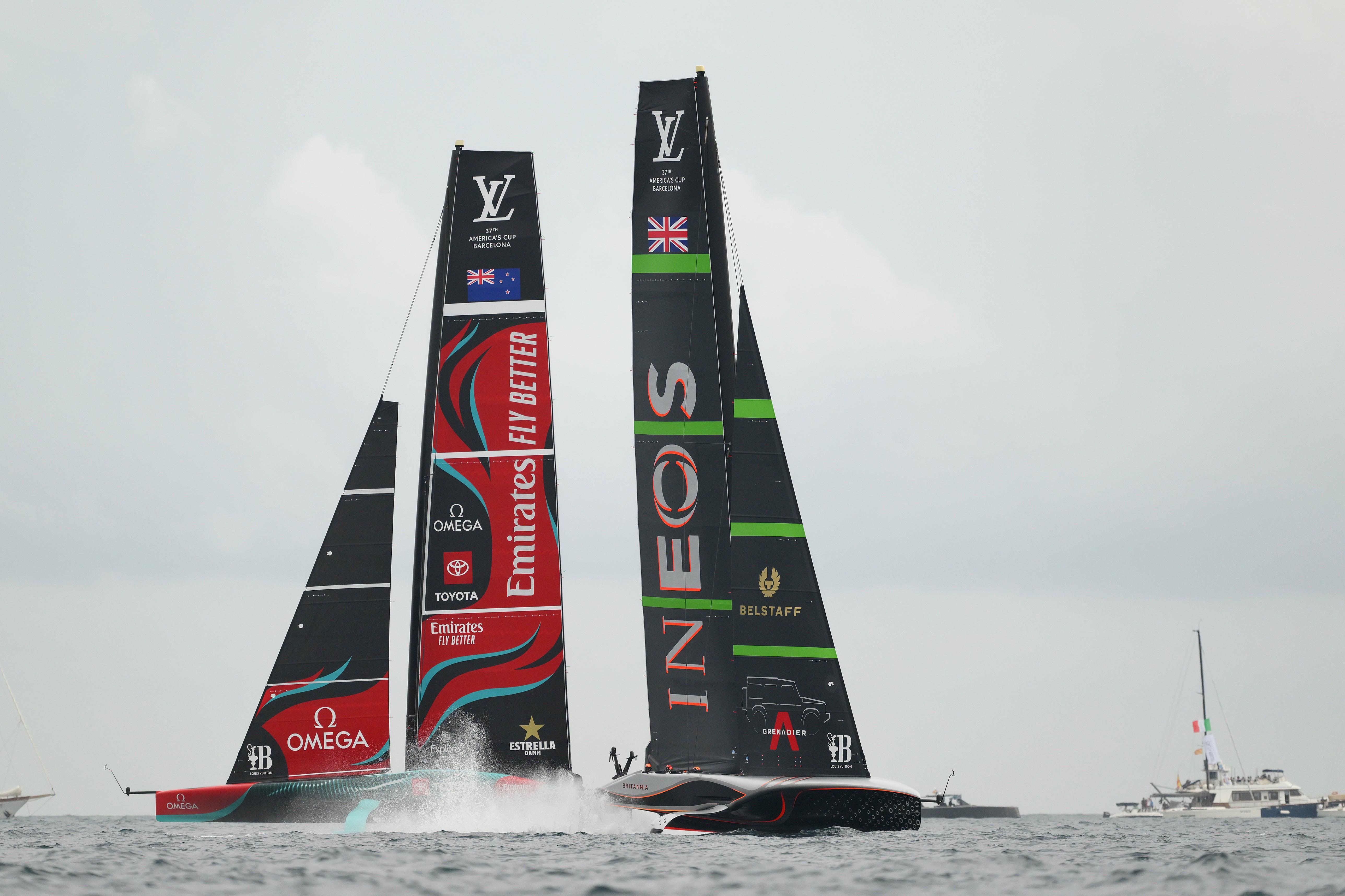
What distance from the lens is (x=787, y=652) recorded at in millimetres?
21344

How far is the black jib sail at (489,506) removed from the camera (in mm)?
24875

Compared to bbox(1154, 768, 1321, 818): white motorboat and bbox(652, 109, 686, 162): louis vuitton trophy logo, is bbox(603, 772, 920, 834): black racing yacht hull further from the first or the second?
bbox(1154, 768, 1321, 818): white motorboat

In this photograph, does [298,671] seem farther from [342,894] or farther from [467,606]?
[342,894]

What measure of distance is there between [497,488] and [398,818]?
21.0 feet

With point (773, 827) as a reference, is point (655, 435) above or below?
above

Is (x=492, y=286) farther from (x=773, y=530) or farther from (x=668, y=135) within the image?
(x=773, y=530)

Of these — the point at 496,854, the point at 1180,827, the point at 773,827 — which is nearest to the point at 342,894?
the point at 496,854

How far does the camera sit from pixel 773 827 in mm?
20500

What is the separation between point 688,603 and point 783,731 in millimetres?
3129

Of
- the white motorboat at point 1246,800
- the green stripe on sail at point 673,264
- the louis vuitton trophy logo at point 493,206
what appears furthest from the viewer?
the white motorboat at point 1246,800

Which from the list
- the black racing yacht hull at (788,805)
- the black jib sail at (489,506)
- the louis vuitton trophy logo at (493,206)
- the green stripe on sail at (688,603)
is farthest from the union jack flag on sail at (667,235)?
the black racing yacht hull at (788,805)

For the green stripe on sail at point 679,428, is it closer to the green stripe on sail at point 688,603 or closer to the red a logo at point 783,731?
the green stripe on sail at point 688,603

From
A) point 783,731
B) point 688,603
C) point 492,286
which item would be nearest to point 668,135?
point 492,286

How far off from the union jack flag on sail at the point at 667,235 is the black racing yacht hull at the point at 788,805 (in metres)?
9.73
